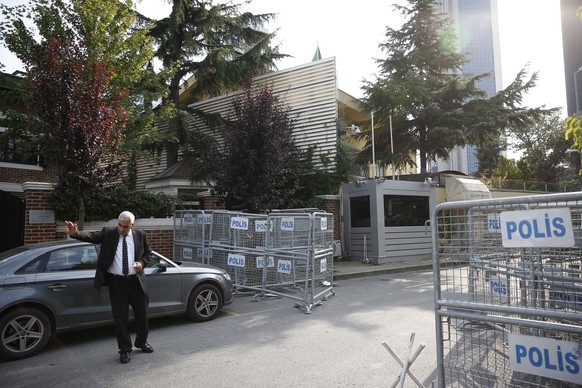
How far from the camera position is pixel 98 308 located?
585cm

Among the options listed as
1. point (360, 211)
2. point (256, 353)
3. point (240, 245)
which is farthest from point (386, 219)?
point (256, 353)

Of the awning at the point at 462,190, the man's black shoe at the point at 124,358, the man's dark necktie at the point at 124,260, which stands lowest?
the man's black shoe at the point at 124,358

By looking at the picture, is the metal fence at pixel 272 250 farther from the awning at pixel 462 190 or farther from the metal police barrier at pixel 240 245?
the awning at pixel 462 190

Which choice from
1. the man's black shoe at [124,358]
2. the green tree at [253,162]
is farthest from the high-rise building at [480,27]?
the man's black shoe at [124,358]

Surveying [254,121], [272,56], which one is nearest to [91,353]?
[254,121]

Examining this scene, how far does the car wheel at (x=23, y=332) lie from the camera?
5.09m

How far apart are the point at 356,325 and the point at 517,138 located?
138 ft

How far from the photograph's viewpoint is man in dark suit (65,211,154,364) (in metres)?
5.13

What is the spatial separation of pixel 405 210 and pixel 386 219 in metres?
1.03

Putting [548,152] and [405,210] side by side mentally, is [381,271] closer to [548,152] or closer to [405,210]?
[405,210]

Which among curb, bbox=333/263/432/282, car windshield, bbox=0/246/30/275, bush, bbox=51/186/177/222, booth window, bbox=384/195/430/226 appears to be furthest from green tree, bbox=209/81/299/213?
car windshield, bbox=0/246/30/275

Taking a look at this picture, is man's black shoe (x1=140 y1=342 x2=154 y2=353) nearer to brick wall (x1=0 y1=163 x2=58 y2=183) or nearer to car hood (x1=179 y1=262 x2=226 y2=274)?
car hood (x1=179 y1=262 x2=226 y2=274)

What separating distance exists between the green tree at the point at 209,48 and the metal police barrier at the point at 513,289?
14.8 metres

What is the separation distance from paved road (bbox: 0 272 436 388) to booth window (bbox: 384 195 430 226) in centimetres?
688
